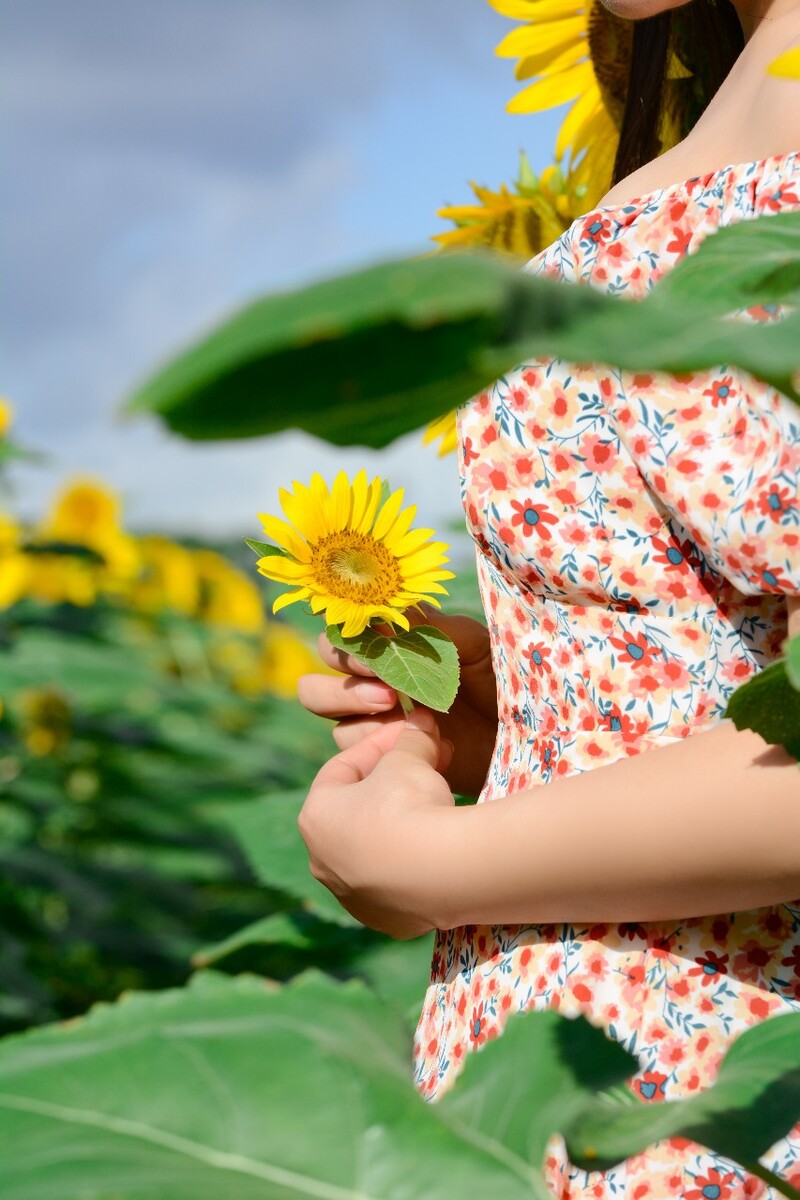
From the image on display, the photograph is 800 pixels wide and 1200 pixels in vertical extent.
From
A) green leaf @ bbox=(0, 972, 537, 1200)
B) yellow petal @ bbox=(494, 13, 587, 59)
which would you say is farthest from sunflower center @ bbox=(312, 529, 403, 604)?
yellow petal @ bbox=(494, 13, 587, 59)

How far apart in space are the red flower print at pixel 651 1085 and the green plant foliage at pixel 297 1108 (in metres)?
0.21

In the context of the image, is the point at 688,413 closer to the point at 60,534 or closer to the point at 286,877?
the point at 286,877

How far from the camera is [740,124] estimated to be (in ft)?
2.04

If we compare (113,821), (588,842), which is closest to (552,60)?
(588,842)

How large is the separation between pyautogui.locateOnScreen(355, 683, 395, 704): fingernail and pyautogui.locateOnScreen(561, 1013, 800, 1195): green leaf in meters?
0.36

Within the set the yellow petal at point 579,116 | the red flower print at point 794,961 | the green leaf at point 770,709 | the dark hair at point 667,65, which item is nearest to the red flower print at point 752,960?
the red flower print at point 794,961

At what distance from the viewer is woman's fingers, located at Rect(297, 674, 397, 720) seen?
73cm

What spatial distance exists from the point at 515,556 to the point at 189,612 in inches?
85.2

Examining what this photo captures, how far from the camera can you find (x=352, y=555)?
0.69m

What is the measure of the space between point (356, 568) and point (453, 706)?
0.18 metres

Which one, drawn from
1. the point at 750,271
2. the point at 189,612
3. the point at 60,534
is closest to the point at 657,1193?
the point at 750,271

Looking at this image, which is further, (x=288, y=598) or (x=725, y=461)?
(x=288, y=598)

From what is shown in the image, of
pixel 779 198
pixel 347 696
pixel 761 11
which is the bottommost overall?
pixel 347 696

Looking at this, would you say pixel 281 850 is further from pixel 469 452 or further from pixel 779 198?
pixel 779 198
